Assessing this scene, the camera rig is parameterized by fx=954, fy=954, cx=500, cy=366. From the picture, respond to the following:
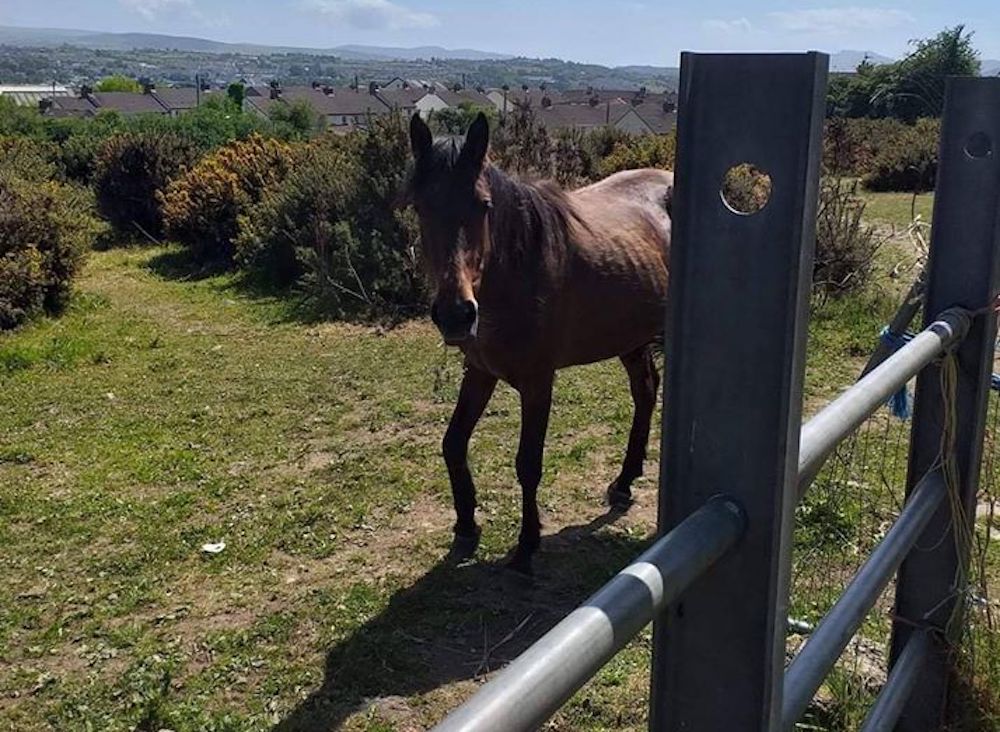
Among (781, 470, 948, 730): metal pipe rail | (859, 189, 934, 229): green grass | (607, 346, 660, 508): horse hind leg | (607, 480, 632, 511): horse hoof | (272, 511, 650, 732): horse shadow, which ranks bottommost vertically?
(272, 511, 650, 732): horse shadow

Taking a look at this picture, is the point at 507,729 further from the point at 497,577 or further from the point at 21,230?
the point at 21,230

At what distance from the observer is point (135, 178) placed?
16.1 meters

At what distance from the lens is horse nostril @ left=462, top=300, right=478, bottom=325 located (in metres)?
3.37

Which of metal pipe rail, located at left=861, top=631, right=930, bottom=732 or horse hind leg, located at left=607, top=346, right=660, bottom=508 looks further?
horse hind leg, located at left=607, top=346, right=660, bottom=508

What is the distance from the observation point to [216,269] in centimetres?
1273

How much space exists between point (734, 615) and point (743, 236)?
432 millimetres

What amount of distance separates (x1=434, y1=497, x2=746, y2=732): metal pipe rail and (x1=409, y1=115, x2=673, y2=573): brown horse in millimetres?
2409

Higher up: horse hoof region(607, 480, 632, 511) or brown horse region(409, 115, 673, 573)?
brown horse region(409, 115, 673, 573)

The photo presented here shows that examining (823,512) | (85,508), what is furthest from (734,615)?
(85,508)

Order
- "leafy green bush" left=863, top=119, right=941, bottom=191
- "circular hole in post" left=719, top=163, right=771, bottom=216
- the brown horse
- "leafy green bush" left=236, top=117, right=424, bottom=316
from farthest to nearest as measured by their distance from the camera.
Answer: "leafy green bush" left=863, top=119, right=941, bottom=191 → "leafy green bush" left=236, top=117, right=424, bottom=316 → the brown horse → "circular hole in post" left=719, top=163, right=771, bottom=216

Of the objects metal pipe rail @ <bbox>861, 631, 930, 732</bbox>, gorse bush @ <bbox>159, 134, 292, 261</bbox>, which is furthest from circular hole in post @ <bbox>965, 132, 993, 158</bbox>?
gorse bush @ <bbox>159, 134, 292, 261</bbox>

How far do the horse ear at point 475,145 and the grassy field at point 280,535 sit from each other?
1.92 metres

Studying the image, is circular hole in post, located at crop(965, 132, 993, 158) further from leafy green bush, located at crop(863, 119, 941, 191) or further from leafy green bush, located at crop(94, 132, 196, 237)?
leafy green bush, located at crop(863, 119, 941, 191)

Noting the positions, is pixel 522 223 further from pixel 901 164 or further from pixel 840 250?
pixel 901 164
